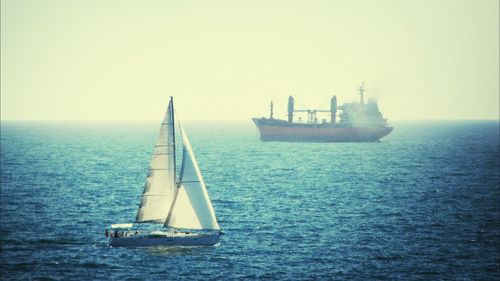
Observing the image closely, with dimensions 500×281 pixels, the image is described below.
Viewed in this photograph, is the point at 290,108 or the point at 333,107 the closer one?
the point at 333,107

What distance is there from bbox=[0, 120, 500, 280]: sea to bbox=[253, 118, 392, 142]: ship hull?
6825 cm

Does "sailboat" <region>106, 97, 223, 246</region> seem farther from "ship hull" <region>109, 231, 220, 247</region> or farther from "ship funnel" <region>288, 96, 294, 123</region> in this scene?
"ship funnel" <region>288, 96, 294, 123</region>

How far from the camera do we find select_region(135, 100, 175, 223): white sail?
39656mm

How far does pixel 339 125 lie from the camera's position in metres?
168

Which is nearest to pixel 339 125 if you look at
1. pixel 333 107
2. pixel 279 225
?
pixel 333 107

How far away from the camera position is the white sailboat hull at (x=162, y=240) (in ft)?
133

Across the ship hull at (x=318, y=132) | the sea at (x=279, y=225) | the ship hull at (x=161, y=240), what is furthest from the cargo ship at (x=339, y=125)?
the ship hull at (x=161, y=240)

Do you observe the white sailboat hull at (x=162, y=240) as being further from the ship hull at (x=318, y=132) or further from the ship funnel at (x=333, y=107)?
the ship hull at (x=318, y=132)

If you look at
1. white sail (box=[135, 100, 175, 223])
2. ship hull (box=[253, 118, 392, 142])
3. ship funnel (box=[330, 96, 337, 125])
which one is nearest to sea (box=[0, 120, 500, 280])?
white sail (box=[135, 100, 175, 223])

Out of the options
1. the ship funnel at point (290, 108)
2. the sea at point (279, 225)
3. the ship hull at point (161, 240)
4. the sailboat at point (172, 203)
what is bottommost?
the sea at point (279, 225)

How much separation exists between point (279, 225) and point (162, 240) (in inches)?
549

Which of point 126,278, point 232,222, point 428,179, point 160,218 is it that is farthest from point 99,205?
point 428,179

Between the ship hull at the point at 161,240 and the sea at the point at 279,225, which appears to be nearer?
the sea at the point at 279,225

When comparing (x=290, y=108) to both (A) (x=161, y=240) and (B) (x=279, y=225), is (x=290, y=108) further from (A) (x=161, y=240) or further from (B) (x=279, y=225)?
(A) (x=161, y=240)
